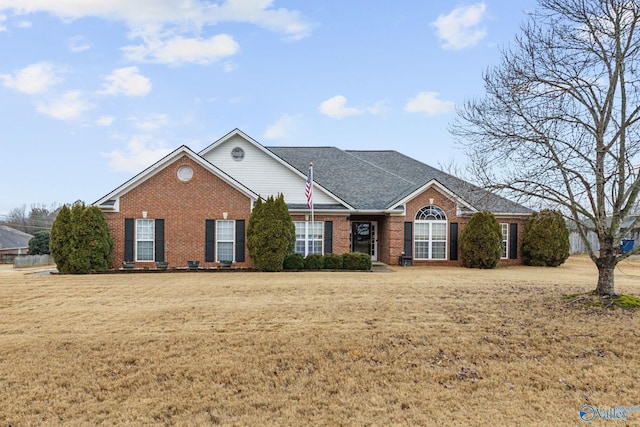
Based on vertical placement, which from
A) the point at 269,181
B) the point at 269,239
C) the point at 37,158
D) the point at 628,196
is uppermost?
the point at 37,158

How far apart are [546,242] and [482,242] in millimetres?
3677

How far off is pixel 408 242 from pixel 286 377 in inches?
589

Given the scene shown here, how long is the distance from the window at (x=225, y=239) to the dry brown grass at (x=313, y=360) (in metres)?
7.55

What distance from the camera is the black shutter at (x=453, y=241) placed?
63.9 ft

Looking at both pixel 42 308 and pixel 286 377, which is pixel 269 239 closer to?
pixel 42 308

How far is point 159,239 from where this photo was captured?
56.1 feet

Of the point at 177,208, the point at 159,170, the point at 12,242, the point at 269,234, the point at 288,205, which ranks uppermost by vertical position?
the point at 159,170

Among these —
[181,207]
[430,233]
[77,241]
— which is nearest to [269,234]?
[181,207]

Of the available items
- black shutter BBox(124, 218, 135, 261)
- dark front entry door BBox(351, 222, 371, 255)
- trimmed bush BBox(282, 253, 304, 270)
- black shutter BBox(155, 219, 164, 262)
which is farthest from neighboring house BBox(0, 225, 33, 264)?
dark front entry door BBox(351, 222, 371, 255)

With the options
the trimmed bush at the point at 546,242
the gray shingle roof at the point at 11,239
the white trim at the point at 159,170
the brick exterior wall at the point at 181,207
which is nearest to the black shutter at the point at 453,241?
the trimmed bush at the point at 546,242

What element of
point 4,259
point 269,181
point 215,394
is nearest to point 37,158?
point 4,259

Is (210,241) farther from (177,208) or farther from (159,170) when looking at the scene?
(159,170)

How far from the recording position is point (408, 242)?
762 inches

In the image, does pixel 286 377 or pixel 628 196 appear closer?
pixel 286 377
